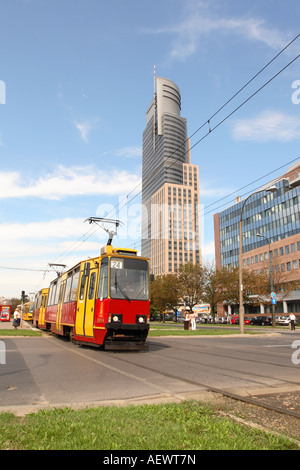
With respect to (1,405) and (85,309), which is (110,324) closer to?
(85,309)

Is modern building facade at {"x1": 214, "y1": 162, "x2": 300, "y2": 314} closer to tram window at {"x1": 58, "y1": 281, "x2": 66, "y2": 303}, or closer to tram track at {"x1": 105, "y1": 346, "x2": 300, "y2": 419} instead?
tram window at {"x1": 58, "y1": 281, "x2": 66, "y2": 303}

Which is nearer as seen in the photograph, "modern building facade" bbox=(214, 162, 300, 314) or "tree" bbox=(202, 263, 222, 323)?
"tree" bbox=(202, 263, 222, 323)

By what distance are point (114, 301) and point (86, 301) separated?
1703 mm

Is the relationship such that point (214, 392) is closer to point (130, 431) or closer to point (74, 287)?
point (130, 431)

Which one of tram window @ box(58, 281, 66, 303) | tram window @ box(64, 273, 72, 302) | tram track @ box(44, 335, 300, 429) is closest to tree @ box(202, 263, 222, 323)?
tram window @ box(58, 281, 66, 303)

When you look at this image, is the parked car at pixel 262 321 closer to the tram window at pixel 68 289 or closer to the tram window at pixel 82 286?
the tram window at pixel 68 289

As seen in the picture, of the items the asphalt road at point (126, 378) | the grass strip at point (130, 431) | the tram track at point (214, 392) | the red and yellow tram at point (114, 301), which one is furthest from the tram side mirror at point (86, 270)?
the grass strip at point (130, 431)

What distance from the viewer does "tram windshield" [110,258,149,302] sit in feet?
40.0

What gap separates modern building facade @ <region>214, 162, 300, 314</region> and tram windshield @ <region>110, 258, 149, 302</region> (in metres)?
→ 43.0

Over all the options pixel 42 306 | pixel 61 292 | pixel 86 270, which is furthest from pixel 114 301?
pixel 42 306

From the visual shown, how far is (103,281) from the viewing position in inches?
488

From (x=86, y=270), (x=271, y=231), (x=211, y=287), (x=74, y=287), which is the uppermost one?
(x=271, y=231)

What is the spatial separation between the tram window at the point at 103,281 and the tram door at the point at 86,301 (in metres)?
0.40

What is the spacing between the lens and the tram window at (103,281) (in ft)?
39.8
